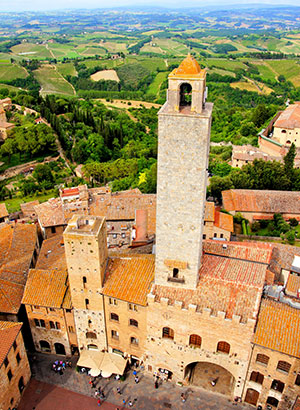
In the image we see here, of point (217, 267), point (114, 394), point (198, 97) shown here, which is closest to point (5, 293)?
point (114, 394)

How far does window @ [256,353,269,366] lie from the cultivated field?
502ft

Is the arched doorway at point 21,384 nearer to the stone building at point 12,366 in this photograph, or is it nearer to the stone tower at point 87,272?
the stone building at point 12,366

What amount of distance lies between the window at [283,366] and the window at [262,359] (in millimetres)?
905

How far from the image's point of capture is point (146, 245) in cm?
4181

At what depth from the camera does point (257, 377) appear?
28.8m

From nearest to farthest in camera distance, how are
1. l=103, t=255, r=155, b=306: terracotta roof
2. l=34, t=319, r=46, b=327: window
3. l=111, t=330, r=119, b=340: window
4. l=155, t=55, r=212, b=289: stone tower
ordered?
1. l=155, t=55, r=212, b=289: stone tower
2. l=103, t=255, r=155, b=306: terracotta roof
3. l=111, t=330, r=119, b=340: window
4. l=34, t=319, r=46, b=327: window

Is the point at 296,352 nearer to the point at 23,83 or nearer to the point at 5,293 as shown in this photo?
the point at 5,293

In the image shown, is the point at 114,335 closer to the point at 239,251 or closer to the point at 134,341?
the point at 134,341

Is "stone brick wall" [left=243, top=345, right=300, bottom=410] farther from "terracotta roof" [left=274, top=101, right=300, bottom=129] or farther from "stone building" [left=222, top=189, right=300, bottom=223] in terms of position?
"terracotta roof" [left=274, top=101, right=300, bottom=129]

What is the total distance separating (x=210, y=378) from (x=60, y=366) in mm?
14283

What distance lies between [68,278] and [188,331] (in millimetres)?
12082

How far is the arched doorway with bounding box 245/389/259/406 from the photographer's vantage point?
29438mm

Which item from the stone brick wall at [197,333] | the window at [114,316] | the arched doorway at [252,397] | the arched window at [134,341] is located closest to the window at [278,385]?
the arched doorway at [252,397]

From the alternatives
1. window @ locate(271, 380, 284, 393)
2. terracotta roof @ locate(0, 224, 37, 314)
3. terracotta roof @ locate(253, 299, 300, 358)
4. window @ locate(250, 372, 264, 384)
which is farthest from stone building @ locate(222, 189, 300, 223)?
terracotta roof @ locate(0, 224, 37, 314)
